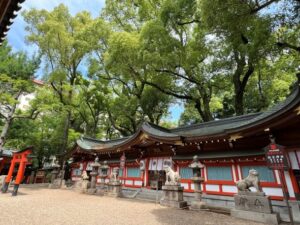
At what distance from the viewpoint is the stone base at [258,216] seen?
625 centimetres

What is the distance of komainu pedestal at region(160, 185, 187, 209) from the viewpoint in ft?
28.8

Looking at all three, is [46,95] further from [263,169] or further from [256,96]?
[256,96]

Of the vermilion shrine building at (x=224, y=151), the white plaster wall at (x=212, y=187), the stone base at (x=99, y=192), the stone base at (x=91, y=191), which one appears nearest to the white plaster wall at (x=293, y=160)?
the vermilion shrine building at (x=224, y=151)

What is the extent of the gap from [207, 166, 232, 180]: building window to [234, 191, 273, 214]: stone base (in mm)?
2263

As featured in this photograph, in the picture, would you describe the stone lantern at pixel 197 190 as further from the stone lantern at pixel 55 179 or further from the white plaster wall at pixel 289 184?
the stone lantern at pixel 55 179

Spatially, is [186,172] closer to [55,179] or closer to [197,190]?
[197,190]

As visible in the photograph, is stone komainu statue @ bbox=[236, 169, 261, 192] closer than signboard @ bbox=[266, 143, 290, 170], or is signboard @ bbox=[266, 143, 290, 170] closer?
signboard @ bbox=[266, 143, 290, 170]

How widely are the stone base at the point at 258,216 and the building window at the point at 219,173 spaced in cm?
252

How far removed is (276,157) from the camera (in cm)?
593

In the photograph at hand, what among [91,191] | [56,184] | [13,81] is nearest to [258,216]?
[91,191]


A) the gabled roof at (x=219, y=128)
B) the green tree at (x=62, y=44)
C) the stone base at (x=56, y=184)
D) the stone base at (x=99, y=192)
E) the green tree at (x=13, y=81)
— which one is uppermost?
the green tree at (x=62, y=44)

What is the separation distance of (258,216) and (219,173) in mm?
3391

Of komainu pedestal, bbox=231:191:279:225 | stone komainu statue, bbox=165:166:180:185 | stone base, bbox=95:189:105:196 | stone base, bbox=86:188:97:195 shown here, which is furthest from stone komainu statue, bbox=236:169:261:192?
stone base, bbox=86:188:97:195

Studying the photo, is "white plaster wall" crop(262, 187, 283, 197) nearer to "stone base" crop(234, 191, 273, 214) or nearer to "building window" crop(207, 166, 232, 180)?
"building window" crop(207, 166, 232, 180)
